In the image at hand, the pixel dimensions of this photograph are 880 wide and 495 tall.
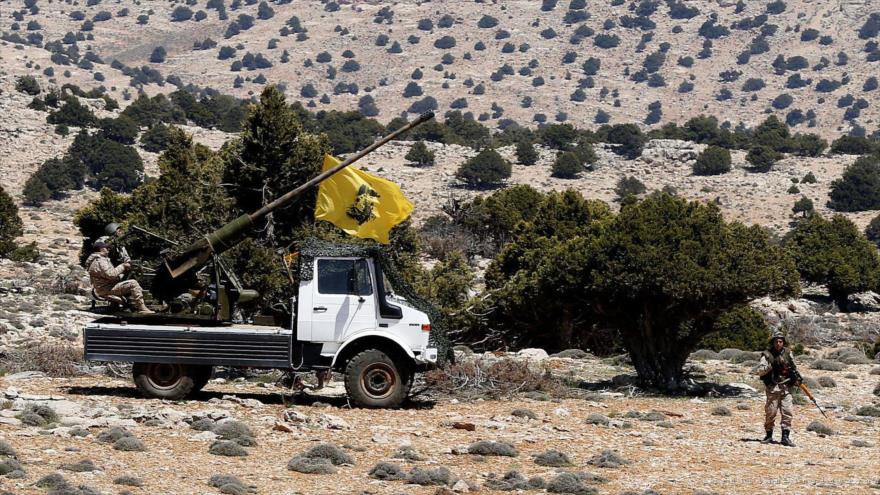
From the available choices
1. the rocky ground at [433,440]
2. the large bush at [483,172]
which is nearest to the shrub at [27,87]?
the large bush at [483,172]

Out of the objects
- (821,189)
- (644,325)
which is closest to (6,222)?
(644,325)

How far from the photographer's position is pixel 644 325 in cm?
2650

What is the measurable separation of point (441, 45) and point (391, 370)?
15096 centimetres

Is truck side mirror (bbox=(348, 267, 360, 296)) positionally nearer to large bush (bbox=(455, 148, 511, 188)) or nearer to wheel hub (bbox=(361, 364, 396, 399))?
wheel hub (bbox=(361, 364, 396, 399))

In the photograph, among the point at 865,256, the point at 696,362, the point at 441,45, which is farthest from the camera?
the point at 441,45

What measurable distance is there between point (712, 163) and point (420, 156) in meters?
19.1

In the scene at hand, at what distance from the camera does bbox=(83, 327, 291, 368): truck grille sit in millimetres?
20266

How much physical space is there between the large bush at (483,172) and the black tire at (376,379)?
66.7 metres

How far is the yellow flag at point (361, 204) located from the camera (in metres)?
21.9

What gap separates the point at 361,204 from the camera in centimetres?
2202

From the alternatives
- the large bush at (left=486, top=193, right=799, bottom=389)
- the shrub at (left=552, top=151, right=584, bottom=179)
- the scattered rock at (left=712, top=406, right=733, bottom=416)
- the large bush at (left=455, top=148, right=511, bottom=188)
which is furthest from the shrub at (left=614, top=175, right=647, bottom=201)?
the scattered rock at (left=712, top=406, right=733, bottom=416)

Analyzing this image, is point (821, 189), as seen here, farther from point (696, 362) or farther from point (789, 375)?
point (789, 375)

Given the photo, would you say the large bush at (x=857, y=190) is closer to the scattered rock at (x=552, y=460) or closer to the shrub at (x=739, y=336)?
the shrub at (x=739, y=336)

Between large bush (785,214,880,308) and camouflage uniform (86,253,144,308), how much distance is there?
43.2 meters
